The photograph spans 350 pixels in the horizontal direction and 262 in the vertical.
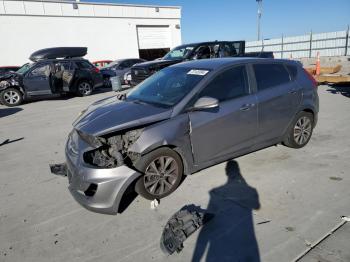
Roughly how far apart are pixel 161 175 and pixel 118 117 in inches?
35.4

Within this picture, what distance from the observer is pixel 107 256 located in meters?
2.88

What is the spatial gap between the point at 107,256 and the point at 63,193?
1.59m

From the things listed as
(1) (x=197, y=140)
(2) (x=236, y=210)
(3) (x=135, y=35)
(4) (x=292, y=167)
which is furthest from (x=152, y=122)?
(3) (x=135, y=35)

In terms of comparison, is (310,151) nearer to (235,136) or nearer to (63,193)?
(235,136)

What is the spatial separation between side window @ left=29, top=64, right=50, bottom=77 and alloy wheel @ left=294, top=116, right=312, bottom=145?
10.6m

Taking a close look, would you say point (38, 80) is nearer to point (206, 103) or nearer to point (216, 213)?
point (206, 103)

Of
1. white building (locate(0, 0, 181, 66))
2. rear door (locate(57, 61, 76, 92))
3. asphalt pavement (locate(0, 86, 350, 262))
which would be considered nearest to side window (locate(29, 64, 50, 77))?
rear door (locate(57, 61, 76, 92))

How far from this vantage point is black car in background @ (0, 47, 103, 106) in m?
12.2

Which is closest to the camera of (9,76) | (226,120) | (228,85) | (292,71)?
(226,120)

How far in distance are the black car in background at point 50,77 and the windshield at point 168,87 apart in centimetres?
900

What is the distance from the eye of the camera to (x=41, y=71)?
12406 millimetres

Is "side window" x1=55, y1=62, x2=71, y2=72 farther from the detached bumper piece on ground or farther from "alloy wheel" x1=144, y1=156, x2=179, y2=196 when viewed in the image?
the detached bumper piece on ground

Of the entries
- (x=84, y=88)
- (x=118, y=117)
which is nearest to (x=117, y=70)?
(x=84, y=88)

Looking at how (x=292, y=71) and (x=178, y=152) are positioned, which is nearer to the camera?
(x=178, y=152)
